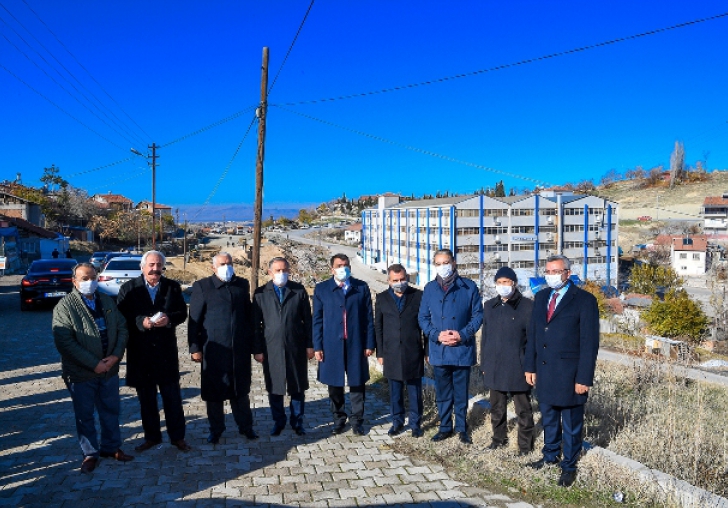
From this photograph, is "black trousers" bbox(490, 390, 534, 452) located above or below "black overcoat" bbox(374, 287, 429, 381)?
below

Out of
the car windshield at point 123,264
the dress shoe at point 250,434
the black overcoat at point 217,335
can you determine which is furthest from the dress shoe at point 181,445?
the car windshield at point 123,264

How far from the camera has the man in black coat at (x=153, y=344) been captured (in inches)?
203

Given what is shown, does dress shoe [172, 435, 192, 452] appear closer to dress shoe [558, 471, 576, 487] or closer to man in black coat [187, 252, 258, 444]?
man in black coat [187, 252, 258, 444]

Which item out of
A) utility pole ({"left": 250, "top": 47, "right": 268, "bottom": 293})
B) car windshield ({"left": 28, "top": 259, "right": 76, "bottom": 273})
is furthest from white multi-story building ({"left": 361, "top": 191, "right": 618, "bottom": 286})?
car windshield ({"left": 28, "top": 259, "right": 76, "bottom": 273})

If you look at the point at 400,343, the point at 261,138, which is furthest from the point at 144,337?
the point at 261,138

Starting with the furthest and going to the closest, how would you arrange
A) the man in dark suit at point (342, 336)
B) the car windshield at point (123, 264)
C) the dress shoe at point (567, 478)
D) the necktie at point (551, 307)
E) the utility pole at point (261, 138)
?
the car windshield at point (123, 264) < the utility pole at point (261, 138) < the man in dark suit at point (342, 336) < the necktie at point (551, 307) < the dress shoe at point (567, 478)

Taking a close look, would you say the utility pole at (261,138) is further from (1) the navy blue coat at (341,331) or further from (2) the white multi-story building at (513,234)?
(2) the white multi-story building at (513,234)

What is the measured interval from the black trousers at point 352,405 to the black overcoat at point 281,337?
→ 1.14ft

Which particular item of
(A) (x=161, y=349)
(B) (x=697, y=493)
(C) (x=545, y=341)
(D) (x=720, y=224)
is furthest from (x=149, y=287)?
(D) (x=720, y=224)

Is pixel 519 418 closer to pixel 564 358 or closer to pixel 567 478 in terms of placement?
pixel 567 478

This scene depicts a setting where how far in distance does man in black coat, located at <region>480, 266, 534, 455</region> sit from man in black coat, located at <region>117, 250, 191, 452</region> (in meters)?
2.97

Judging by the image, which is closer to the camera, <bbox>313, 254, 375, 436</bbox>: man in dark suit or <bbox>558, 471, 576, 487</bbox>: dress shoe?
<bbox>558, 471, 576, 487</bbox>: dress shoe

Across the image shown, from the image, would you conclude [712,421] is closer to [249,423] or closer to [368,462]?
[368,462]

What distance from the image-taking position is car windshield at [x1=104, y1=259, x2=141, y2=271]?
1496cm
